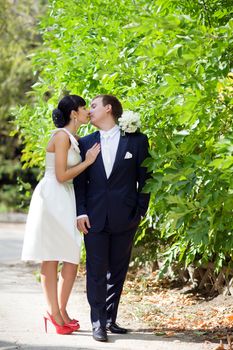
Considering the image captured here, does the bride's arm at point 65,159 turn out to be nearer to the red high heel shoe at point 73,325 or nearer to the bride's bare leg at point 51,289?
the bride's bare leg at point 51,289

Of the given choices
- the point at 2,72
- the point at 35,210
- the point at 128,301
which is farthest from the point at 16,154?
the point at 35,210

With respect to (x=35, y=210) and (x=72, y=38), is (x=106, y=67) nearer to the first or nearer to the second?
(x=35, y=210)

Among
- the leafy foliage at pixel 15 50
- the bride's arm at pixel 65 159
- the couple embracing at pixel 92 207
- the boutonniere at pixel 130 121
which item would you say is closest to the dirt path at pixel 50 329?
the couple embracing at pixel 92 207

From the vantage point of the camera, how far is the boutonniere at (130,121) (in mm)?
6113

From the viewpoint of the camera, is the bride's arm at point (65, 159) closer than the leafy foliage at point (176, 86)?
No

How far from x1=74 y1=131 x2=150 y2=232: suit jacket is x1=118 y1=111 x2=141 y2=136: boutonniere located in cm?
9

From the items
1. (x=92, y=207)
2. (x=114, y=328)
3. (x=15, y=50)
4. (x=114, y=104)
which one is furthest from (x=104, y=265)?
(x=15, y=50)

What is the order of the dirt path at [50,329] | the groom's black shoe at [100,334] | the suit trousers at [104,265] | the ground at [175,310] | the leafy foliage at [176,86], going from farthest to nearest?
the ground at [175,310] → the suit trousers at [104,265] → the groom's black shoe at [100,334] → the dirt path at [50,329] → the leafy foliage at [176,86]

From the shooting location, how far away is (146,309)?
774 cm

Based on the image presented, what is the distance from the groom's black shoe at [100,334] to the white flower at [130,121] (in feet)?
5.15

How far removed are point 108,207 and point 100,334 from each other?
988 mm

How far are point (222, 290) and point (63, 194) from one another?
2658 millimetres

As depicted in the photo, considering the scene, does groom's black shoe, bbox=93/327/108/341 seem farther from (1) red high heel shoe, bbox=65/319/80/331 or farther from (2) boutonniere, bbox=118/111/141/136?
(2) boutonniere, bbox=118/111/141/136

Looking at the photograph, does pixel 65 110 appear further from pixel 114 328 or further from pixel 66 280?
pixel 114 328
